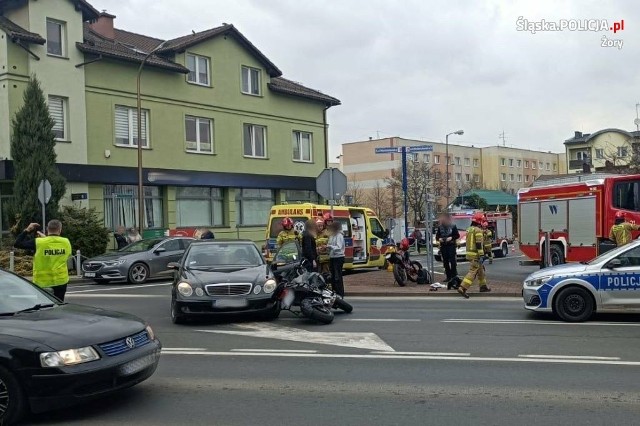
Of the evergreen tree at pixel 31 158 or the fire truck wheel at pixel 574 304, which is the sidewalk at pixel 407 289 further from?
the evergreen tree at pixel 31 158

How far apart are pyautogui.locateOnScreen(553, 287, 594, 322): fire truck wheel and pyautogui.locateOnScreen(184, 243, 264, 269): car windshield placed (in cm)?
504

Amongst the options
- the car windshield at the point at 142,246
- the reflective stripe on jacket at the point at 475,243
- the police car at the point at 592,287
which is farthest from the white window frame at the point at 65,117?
the police car at the point at 592,287

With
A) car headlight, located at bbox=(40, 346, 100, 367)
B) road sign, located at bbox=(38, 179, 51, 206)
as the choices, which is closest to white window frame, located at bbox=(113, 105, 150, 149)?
road sign, located at bbox=(38, 179, 51, 206)

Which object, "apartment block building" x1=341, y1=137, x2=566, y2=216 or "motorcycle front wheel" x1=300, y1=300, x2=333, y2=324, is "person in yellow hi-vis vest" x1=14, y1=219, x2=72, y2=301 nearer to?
"motorcycle front wheel" x1=300, y1=300, x2=333, y2=324

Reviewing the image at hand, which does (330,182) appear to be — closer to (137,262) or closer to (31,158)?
(137,262)

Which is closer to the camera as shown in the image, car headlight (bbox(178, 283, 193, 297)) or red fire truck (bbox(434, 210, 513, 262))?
car headlight (bbox(178, 283, 193, 297))

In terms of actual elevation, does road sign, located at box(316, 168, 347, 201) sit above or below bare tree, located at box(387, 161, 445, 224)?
below

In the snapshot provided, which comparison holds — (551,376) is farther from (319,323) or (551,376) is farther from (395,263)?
(395,263)

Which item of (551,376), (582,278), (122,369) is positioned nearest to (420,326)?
(582,278)

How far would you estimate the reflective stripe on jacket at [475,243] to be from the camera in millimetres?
14609

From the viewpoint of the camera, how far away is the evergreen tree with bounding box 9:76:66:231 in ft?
80.1

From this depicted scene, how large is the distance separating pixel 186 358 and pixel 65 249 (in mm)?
2991

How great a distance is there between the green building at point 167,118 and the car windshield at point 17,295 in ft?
65.2

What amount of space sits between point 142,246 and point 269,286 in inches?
443
